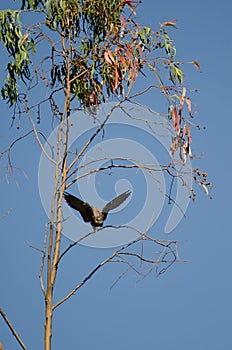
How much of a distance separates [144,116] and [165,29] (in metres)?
0.47

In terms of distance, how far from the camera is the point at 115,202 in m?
3.17

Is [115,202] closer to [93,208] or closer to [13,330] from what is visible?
[93,208]

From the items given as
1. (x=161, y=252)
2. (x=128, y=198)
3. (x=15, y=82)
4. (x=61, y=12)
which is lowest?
(x=161, y=252)

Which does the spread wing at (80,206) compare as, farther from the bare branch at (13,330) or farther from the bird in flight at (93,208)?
the bare branch at (13,330)

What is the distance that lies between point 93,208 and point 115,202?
10 cm

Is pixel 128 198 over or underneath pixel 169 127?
underneath

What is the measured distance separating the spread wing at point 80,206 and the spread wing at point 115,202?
0.07 meters

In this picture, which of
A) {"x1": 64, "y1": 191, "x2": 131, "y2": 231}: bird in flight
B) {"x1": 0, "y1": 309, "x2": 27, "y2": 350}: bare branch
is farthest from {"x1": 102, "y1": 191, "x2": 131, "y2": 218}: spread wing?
{"x1": 0, "y1": 309, "x2": 27, "y2": 350}: bare branch

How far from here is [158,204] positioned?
3234mm

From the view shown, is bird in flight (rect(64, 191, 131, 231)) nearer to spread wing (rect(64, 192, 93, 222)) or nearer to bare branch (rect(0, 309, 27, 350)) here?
spread wing (rect(64, 192, 93, 222))

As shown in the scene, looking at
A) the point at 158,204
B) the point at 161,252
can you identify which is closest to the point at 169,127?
the point at 158,204

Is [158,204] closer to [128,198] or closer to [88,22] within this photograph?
[128,198]

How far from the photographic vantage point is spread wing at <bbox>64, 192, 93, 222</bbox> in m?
3.15

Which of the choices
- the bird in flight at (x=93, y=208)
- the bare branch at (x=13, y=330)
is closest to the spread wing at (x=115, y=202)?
the bird in flight at (x=93, y=208)
